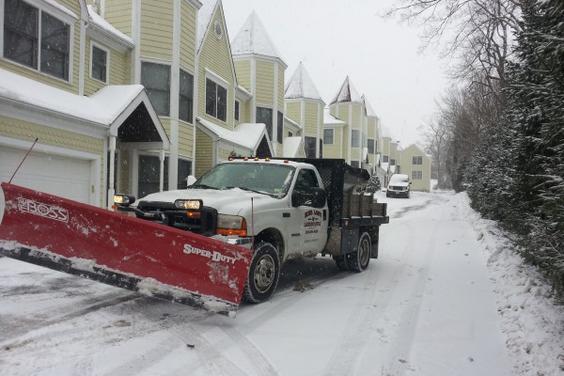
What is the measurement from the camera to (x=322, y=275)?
9109mm

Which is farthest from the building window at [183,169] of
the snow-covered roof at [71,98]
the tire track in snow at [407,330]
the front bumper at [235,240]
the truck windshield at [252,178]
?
the front bumper at [235,240]

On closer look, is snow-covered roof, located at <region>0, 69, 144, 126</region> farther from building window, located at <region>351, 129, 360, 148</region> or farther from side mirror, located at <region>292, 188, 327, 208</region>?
building window, located at <region>351, 129, 360, 148</region>

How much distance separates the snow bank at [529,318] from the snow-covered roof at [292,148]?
20.9 meters

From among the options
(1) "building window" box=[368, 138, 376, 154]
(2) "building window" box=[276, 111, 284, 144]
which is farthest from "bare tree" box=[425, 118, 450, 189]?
(2) "building window" box=[276, 111, 284, 144]

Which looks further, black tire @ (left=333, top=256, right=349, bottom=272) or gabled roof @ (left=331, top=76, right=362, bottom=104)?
gabled roof @ (left=331, top=76, right=362, bottom=104)

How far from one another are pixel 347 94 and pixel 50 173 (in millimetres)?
45287

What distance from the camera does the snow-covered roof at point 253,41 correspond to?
2533 cm

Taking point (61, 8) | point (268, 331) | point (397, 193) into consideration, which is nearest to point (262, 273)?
point (268, 331)

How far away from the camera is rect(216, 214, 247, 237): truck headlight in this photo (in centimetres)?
608

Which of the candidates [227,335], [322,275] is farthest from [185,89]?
[227,335]

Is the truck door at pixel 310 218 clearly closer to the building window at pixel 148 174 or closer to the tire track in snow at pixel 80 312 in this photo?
the tire track in snow at pixel 80 312

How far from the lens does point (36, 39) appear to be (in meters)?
11.7

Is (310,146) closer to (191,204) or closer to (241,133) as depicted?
(241,133)

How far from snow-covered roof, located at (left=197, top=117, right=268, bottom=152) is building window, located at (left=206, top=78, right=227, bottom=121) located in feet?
1.64
